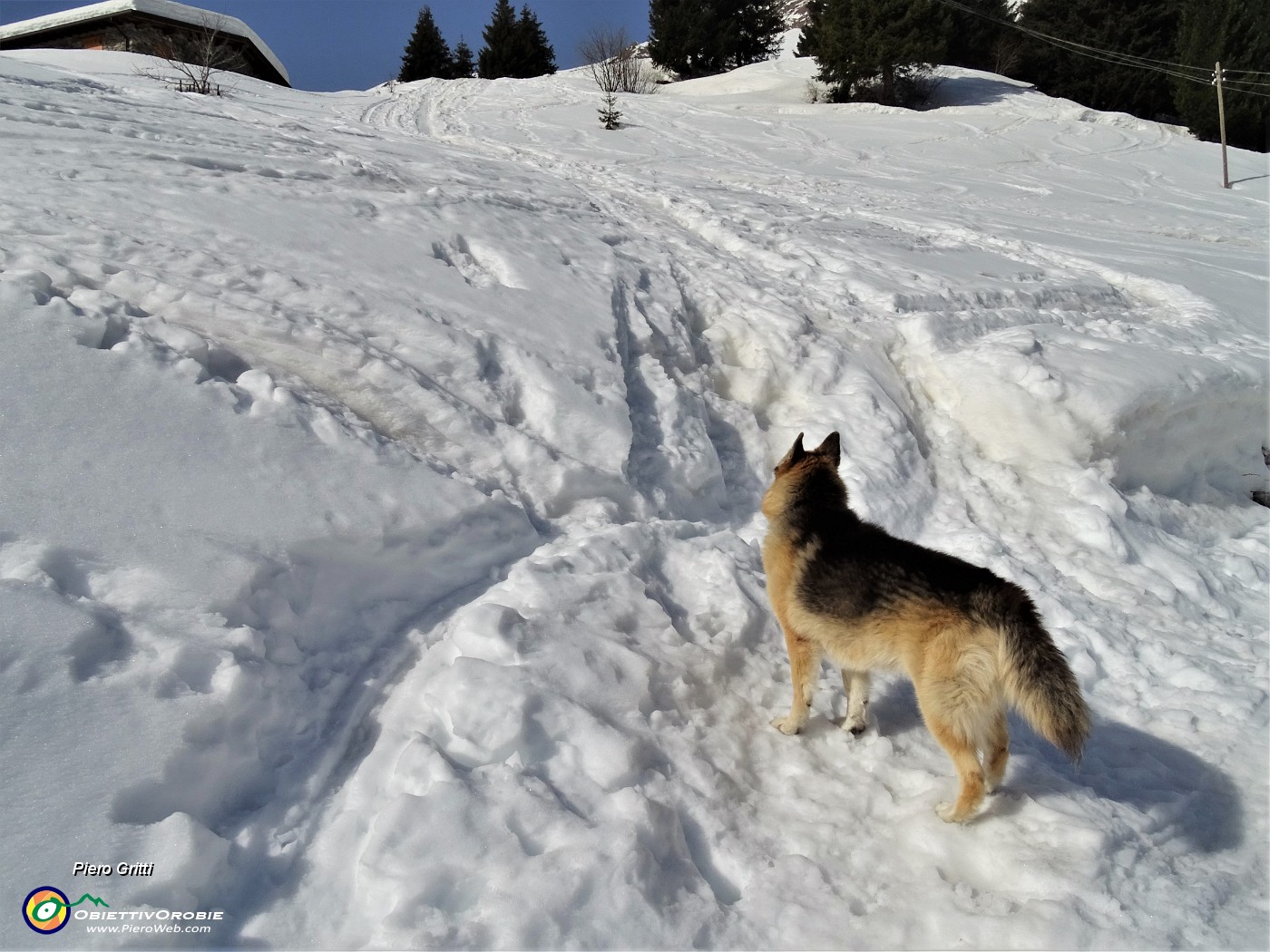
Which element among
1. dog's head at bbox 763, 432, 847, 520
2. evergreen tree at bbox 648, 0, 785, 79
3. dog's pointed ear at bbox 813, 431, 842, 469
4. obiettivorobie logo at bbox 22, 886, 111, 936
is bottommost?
obiettivorobie logo at bbox 22, 886, 111, 936

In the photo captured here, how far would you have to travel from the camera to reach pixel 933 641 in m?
3.00

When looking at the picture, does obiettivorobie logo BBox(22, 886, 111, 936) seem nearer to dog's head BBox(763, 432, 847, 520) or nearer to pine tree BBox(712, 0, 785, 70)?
dog's head BBox(763, 432, 847, 520)

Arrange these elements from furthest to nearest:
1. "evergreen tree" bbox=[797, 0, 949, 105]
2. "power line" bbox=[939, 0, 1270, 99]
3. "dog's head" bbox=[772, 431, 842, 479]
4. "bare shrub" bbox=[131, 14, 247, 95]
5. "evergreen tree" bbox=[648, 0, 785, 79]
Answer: "evergreen tree" bbox=[648, 0, 785, 79] → "evergreen tree" bbox=[797, 0, 949, 105] → "power line" bbox=[939, 0, 1270, 99] → "bare shrub" bbox=[131, 14, 247, 95] → "dog's head" bbox=[772, 431, 842, 479]

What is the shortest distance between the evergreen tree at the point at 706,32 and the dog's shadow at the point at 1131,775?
1846 inches

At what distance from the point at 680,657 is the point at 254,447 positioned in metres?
2.60

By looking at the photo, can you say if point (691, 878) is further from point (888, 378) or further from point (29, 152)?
point (29, 152)

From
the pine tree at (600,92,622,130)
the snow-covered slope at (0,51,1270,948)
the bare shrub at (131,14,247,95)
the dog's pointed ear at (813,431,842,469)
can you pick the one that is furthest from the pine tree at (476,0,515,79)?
the dog's pointed ear at (813,431,842,469)

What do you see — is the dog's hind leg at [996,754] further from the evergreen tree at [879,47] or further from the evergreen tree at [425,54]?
the evergreen tree at [425,54]

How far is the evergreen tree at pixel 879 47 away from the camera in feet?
110

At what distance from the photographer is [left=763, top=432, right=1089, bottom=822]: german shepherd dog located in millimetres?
2848

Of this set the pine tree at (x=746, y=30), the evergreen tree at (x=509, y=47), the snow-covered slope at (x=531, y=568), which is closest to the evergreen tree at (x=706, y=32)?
the pine tree at (x=746, y=30)

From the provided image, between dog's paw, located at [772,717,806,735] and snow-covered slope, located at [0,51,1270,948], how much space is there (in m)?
0.11

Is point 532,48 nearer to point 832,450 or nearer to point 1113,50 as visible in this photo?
point 1113,50

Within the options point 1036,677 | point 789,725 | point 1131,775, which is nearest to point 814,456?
point 789,725
